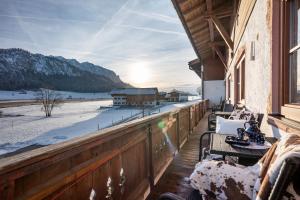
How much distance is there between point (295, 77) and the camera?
1913mm

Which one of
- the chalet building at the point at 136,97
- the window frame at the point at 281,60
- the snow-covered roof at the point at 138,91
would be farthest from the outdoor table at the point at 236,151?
the snow-covered roof at the point at 138,91

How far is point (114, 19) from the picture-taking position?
17.1 meters

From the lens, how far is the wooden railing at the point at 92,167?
0.82 metres

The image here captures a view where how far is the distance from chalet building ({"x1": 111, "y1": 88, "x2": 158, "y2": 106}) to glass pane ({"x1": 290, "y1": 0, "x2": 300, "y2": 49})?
3933 cm

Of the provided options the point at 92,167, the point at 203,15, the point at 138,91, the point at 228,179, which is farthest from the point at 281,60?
the point at 138,91

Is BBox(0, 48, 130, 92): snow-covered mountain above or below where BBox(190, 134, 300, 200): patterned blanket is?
above

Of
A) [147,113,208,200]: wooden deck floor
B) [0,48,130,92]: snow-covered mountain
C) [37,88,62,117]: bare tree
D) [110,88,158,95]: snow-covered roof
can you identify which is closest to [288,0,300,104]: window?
[147,113,208,200]: wooden deck floor

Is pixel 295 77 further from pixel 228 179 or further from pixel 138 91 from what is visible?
pixel 138 91

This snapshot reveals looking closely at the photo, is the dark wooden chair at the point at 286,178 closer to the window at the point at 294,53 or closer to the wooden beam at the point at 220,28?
the window at the point at 294,53

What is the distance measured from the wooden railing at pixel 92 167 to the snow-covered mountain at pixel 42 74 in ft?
331

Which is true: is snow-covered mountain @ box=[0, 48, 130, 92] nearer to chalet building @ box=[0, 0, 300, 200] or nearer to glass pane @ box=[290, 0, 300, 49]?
chalet building @ box=[0, 0, 300, 200]

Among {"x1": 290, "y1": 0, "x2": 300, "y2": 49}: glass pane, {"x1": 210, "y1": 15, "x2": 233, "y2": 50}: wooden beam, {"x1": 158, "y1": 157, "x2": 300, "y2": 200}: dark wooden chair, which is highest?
{"x1": 210, "y1": 15, "x2": 233, "y2": 50}: wooden beam

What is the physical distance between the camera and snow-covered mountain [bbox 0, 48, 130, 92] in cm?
9906

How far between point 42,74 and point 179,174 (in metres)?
132
